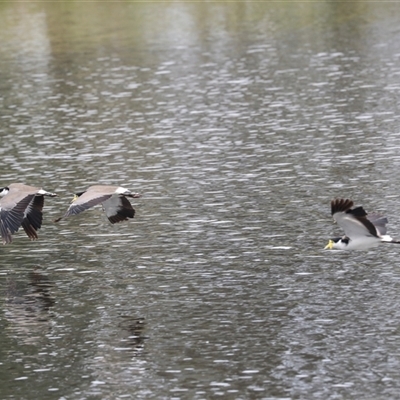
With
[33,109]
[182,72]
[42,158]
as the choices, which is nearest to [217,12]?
[182,72]

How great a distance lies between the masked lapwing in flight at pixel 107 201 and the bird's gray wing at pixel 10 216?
0.86 m

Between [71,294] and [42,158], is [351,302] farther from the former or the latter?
[42,158]

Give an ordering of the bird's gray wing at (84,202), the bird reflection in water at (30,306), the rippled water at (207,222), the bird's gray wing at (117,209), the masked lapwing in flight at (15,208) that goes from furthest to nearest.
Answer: the bird's gray wing at (117,209)
the masked lapwing in flight at (15,208)
the bird's gray wing at (84,202)
the bird reflection in water at (30,306)
the rippled water at (207,222)

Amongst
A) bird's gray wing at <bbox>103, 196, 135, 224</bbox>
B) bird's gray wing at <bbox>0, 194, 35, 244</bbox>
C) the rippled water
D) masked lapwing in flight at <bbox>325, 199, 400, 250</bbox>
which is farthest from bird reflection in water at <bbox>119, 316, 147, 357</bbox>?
bird's gray wing at <bbox>103, 196, 135, 224</bbox>

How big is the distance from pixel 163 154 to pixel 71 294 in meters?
14.7

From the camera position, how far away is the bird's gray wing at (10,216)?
971 inches

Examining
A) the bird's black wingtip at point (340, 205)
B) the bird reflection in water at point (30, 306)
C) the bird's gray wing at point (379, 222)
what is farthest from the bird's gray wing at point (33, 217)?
the bird's black wingtip at point (340, 205)

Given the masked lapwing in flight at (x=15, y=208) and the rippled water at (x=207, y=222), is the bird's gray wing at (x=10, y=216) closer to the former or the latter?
the masked lapwing in flight at (x=15, y=208)

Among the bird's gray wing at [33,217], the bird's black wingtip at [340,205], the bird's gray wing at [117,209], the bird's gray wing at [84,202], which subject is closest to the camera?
the bird's black wingtip at [340,205]

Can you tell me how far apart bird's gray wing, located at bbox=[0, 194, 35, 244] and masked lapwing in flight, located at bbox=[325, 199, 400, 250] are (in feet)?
20.4

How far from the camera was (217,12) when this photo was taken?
74625 millimetres

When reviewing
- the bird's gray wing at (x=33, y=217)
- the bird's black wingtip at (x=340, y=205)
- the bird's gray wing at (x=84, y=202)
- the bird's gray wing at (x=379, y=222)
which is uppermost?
the bird's black wingtip at (x=340, y=205)

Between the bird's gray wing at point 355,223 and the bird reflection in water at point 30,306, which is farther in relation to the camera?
the bird reflection in water at point 30,306

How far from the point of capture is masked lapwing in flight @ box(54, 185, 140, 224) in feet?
77.5
